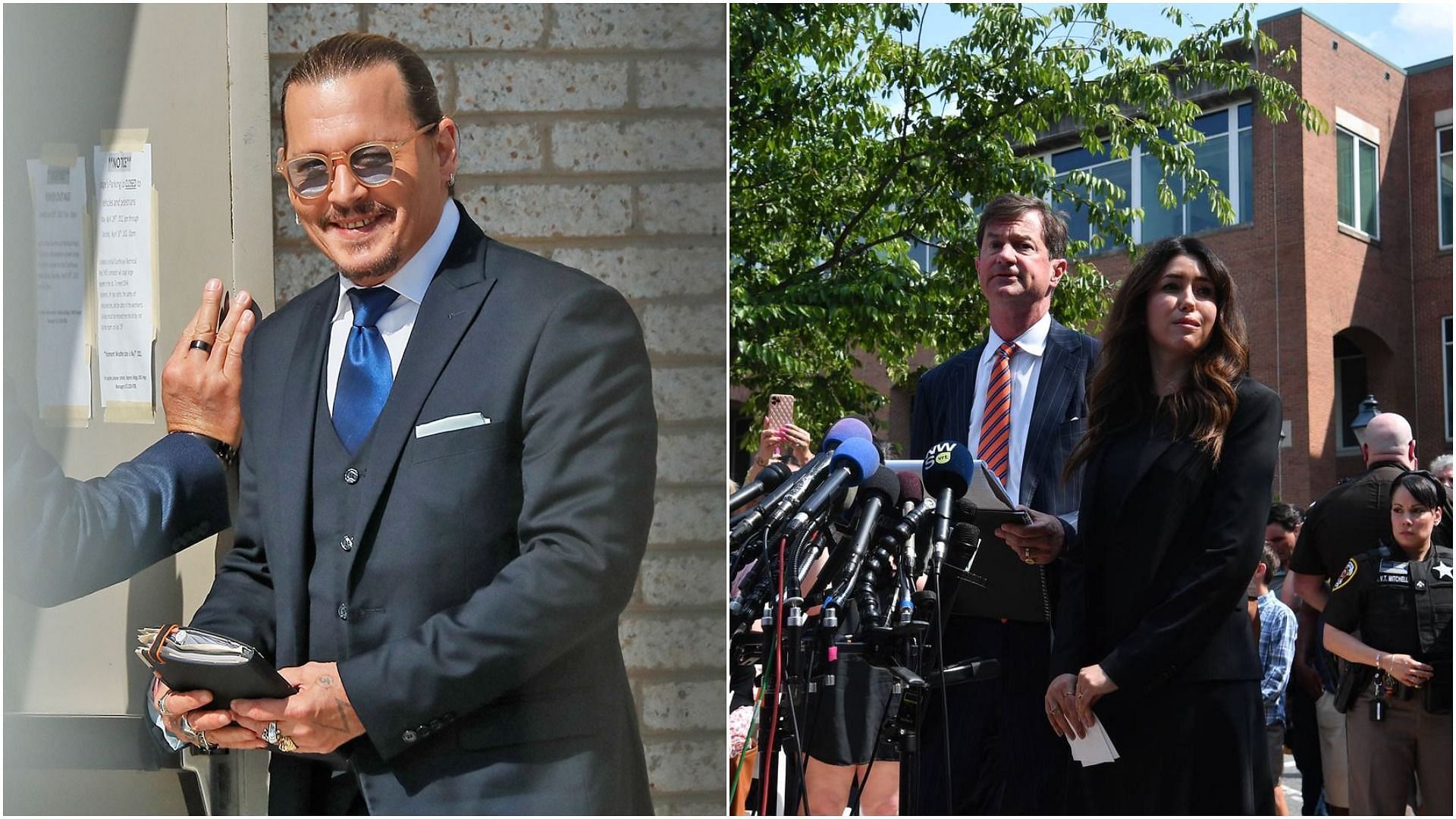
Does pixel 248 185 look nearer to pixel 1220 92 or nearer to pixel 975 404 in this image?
pixel 975 404

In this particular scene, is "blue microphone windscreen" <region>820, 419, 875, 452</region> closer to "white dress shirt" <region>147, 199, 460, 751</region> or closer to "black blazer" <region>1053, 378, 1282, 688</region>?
"black blazer" <region>1053, 378, 1282, 688</region>

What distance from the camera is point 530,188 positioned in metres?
2.91

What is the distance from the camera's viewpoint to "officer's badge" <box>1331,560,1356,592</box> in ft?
16.0

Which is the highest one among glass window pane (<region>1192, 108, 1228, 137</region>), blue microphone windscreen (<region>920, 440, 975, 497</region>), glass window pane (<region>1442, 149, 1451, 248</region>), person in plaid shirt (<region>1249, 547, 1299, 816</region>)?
glass window pane (<region>1192, 108, 1228, 137</region>)

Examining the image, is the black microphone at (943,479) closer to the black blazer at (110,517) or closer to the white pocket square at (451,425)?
the white pocket square at (451,425)

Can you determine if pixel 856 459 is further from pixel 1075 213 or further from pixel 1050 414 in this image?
pixel 1075 213

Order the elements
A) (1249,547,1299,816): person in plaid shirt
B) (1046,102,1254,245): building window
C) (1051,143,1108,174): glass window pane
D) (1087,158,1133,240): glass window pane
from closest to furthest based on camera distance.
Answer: (1249,547,1299,816): person in plaid shirt
(1051,143,1108,174): glass window pane
(1046,102,1254,245): building window
(1087,158,1133,240): glass window pane

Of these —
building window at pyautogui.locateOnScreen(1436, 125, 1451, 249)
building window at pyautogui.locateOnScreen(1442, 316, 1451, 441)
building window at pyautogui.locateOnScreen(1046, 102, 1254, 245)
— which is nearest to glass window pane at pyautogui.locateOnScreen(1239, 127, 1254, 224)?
building window at pyautogui.locateOnScreen(1046, 102, 1254, 245)

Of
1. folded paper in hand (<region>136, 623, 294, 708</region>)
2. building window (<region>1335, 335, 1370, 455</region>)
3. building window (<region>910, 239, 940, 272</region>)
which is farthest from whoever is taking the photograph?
building window (<region>1335, 335, 1370, 455</region>)

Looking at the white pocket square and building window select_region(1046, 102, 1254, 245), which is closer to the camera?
the white pocket square

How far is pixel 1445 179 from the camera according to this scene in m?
14.3

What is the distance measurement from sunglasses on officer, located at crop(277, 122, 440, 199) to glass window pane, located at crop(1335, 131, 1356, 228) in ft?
47.1

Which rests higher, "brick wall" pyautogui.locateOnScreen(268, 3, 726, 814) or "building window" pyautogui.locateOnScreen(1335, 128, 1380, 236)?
"building window" pyautogui.locateOnScreen(1335, 128, 1380, 236)

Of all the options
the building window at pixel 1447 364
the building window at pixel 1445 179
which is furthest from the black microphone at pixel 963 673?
the building window at pixel 1447 364
